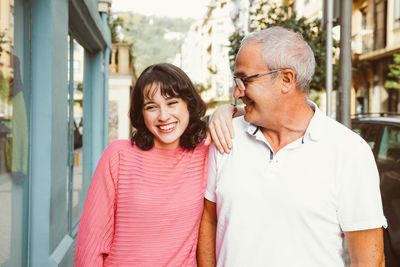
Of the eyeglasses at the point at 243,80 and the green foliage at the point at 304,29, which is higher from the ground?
the green foliage at the point at 304,29

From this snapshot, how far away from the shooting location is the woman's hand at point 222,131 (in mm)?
2162

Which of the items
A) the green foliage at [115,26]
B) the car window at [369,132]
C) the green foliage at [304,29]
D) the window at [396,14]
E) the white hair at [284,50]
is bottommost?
the car window at [369,132]

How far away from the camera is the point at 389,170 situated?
4555 millimetres

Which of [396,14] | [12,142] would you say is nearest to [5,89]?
[12,142]

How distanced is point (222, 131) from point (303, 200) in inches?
21.1

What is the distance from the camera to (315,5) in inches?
884

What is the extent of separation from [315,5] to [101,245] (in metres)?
22.5

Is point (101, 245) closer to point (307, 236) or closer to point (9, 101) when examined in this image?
point (307, 236)

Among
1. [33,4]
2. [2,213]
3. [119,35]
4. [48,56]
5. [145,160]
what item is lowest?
[2,213]

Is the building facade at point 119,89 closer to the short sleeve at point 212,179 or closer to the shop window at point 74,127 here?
the shop window at point 74,127

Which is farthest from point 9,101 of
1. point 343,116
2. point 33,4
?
point 343,116

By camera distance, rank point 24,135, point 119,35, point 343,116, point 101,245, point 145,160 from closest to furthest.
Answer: point 101,245 → point 145,160 → point 24,135 → point 343,116 → point 119,35

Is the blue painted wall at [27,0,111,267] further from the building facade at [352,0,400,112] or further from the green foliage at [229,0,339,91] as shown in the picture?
the building facade at [352,0,400,112]

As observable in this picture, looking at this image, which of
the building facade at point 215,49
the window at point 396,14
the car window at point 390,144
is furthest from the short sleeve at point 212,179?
the building facade at point 215,49
